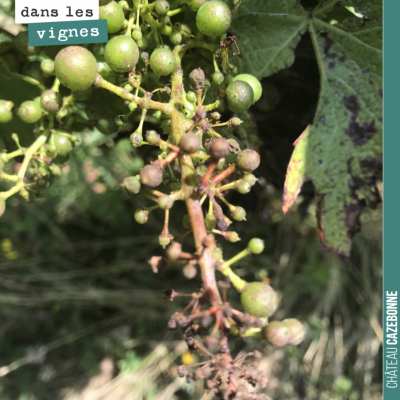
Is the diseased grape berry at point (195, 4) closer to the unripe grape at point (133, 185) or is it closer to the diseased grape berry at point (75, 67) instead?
the diseased grape berry at point (75, 67)

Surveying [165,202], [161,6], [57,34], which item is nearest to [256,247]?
[165,202]

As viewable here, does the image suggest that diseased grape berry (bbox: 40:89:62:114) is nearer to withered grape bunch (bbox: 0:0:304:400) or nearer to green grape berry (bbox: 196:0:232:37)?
withered grape bunch (bbox: 0:0:304:400)

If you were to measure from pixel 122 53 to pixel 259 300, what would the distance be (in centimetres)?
67

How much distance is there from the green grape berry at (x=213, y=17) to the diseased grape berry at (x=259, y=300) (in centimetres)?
66

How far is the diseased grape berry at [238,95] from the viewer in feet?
3.12

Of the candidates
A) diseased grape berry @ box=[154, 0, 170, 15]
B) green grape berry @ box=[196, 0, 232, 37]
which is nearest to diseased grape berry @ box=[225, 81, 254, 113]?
green grape berry @ box=[196, 0, 232, 37]

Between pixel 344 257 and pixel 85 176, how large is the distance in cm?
235

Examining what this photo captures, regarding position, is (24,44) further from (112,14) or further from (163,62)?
(163,62)

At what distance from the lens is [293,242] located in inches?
115

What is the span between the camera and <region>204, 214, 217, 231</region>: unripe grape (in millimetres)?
874

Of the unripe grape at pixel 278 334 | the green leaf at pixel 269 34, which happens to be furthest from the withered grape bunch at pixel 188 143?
the green leaf at pixel 269 34

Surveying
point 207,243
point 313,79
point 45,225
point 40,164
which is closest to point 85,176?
point 45,225

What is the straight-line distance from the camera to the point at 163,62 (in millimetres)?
941

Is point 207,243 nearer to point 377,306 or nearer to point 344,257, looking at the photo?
point 344,257
